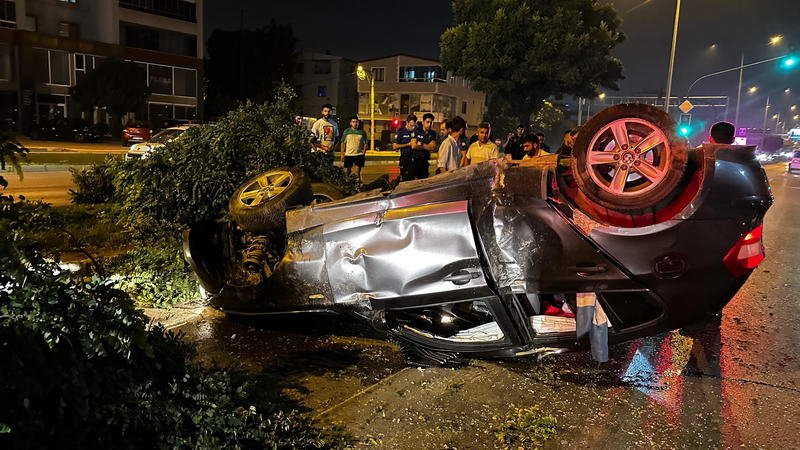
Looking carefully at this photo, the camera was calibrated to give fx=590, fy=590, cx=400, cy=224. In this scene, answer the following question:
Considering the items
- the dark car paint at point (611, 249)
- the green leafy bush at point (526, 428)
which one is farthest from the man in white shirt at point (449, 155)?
the green leafy bush at point (526, 428)

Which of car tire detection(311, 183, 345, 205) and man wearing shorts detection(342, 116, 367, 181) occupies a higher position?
man wearing shorts detection(342, 116, 367, 181)

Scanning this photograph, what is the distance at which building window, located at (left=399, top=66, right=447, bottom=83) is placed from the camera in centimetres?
5497

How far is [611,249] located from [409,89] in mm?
53970

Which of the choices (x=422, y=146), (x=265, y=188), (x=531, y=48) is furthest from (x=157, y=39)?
(x=265, y=188)

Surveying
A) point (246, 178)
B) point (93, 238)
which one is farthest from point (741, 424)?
point (93, 238)

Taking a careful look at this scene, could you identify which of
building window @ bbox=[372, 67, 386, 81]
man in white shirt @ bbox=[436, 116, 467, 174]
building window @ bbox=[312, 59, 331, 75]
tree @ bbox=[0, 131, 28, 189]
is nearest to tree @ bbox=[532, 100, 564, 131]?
building window @ bbox=[372, 67, 386, 81]

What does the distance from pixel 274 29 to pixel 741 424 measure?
53084 millimetres

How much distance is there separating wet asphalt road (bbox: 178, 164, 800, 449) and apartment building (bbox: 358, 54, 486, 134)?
164ft

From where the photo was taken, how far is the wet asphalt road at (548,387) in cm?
333

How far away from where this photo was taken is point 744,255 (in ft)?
11.5

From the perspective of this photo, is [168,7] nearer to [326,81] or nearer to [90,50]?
[90,50]

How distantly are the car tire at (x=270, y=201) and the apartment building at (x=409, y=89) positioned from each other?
49.7 m

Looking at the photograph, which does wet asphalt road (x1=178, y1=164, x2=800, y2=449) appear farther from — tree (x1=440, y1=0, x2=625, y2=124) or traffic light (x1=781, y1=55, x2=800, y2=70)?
tree (x1=440, y1=0, x2=625, y2=124)

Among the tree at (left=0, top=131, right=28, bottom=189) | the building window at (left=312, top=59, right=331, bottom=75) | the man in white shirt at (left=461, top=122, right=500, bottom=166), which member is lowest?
the tree at (left=0, top=131, right=28, bottom=189)
